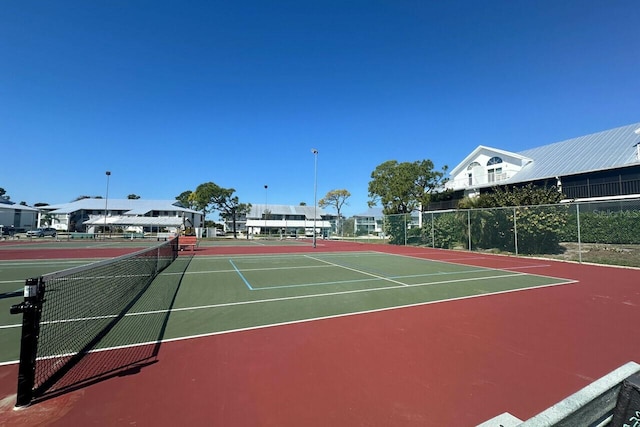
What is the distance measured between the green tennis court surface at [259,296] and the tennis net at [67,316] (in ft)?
0.60

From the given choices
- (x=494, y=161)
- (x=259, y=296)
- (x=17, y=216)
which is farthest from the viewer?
(x=17, y=216)

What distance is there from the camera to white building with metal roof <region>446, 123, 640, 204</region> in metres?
23.0

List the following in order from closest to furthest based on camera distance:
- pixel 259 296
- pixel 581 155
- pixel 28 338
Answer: pixel 28 338
pixel 259 296
pixel 581 155

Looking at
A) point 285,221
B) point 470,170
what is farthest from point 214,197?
point 470,170

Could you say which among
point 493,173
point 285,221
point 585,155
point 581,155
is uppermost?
point 581,155

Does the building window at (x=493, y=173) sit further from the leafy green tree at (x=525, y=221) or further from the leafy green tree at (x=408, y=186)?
the leafy green tree at (x=525, y=221)

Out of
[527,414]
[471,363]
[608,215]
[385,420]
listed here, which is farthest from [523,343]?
[608,215]

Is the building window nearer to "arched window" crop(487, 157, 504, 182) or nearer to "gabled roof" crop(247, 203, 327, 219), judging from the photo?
"arched window" crop(487, 157, 504, 182)

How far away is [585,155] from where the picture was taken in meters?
27.0

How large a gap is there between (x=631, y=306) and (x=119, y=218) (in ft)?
221

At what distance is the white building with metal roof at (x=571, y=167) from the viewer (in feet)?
75.6

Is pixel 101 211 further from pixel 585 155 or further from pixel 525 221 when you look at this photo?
pixel 585 155

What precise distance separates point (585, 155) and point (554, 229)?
15550mm

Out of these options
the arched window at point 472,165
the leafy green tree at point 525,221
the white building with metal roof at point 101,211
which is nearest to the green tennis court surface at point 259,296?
the leafy green tree at point 525,221
